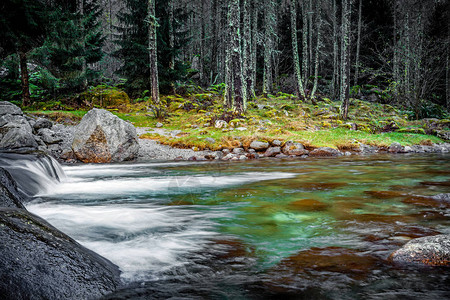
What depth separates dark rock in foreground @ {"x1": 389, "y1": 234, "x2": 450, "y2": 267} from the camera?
2.37 meters

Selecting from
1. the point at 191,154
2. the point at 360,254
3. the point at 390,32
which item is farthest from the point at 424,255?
the point at 390,32

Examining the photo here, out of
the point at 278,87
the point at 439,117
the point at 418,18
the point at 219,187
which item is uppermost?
the point at 418,18

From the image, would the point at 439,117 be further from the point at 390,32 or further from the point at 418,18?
the point at 390,32

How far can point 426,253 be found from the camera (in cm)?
242

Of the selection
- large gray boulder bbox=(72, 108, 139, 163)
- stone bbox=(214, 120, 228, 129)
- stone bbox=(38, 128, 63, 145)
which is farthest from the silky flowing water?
stone bbox=(214, 120, 228, 129)

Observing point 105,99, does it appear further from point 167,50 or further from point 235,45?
point 235,45

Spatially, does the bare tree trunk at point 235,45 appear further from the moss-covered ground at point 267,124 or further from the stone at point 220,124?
the stone at point 220,124

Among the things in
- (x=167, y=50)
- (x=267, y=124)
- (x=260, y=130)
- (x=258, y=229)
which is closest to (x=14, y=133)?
(x=260, y=130)

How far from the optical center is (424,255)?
95.1 inches

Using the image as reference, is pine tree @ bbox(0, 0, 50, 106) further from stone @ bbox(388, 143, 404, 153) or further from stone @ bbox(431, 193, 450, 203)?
stone @ bbox(431, 193, 450, 203)

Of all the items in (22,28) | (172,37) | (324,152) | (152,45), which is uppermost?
(172,37)

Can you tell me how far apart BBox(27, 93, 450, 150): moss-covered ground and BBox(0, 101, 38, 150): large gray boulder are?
138 inches

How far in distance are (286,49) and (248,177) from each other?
3069 centimetres

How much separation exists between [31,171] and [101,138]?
4434 mm
